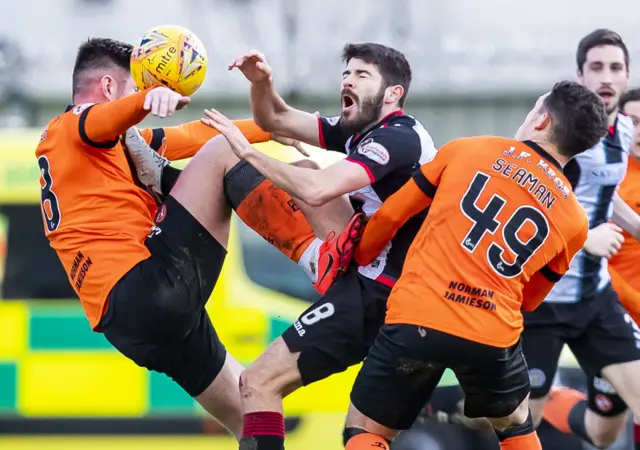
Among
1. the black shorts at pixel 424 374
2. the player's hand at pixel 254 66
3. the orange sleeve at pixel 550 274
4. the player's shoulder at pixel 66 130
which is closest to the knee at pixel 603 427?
the orange sleeve at pixel 550 274

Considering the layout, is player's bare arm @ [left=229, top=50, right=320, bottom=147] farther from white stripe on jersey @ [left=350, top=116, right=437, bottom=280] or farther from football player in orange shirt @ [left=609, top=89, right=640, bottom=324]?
football player in orange shirt @ [left=609, top=89, right=640, bottom=324]

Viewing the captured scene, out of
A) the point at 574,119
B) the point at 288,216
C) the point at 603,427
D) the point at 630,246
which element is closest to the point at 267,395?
the point at 288,216

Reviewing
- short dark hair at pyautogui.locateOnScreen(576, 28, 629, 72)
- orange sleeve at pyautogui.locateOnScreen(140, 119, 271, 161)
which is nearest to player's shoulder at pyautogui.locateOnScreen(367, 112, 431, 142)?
orange sleeve at pyautogui.locateOnScreen(140, 119, 271, 161)

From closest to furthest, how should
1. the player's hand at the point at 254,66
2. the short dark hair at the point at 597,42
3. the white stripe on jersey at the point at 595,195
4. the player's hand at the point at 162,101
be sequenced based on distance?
1. the player's hand at the point at 162,101
2. the player's hand at the point at 254,66
3. the white stripe on jersey at the point at 595,195
4. the short dark hair at the point at 597,42

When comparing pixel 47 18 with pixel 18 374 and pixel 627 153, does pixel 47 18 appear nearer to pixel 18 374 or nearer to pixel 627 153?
pixel 18 374

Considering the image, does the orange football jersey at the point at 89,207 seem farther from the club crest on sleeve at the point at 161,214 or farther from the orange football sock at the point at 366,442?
the orange football sock at the point at 366,442

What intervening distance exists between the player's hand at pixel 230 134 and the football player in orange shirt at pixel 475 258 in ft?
2.08

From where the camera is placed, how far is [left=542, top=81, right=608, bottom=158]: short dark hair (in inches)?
213

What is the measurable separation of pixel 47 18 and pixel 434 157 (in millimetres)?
12833

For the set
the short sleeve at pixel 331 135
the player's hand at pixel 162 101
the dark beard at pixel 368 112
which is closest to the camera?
the player's hand at pixel 162 101

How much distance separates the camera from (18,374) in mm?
7594

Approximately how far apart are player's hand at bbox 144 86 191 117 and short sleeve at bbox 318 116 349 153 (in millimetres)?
1008

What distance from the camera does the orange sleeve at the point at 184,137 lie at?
253 inches

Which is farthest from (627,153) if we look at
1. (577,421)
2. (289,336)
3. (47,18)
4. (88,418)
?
(47,18)
